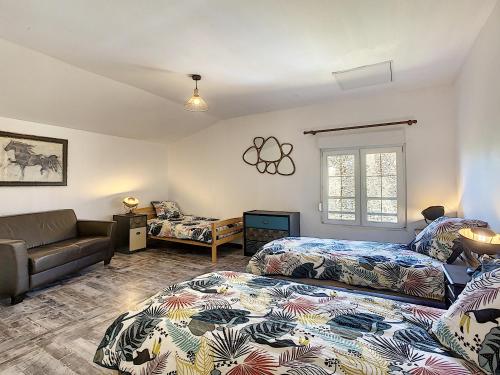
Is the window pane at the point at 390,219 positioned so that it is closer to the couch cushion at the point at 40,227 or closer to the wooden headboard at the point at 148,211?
the wooden headboard at the point at 148,211

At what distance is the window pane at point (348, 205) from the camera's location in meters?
4.20

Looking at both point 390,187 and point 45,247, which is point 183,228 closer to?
point 45,247

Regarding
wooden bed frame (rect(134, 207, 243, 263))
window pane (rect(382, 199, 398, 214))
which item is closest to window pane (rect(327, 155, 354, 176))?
window pane (rect(382, 199, 398, 214))

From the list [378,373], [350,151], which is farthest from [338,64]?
[378,373]

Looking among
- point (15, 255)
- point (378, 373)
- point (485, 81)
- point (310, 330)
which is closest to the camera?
point (378, 373)

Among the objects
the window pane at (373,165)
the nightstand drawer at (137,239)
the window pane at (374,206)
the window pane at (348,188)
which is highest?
the window pane at (373,165)

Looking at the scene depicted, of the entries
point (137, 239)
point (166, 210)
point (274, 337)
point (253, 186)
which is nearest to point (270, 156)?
point (253, 186)

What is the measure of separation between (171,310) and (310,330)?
73cm

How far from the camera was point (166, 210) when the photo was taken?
5.46 m

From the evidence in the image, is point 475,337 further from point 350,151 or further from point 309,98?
point 309,98

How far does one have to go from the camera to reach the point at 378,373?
96 centimetres

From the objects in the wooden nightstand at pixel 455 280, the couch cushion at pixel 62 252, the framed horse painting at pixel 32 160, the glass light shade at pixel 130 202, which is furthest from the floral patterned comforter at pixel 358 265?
the framed horse painting at pixel 32 160

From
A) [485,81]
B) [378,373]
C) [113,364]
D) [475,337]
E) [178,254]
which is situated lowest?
[178,254]

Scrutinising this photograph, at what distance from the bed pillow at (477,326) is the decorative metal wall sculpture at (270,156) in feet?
11.9
